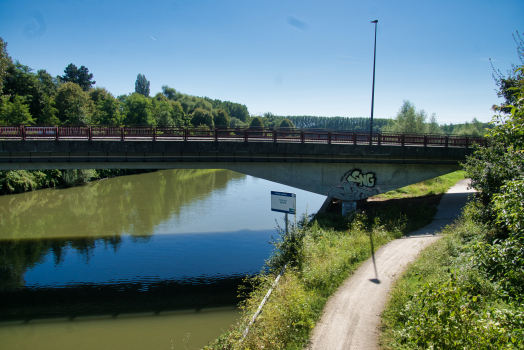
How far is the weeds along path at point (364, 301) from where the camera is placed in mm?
7293

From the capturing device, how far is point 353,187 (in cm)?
1878

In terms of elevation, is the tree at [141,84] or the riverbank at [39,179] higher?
the tree at [141,84]

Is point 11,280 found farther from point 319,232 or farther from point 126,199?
point 126,199

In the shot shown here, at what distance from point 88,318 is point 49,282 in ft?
12.3

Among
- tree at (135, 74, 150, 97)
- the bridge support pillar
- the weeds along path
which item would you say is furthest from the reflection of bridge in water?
tree at (135, 74, 150, 97)

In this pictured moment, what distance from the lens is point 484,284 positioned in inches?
328

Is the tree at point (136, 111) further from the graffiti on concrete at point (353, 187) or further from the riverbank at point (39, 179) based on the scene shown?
the graffiti on concrete at point (353, 187)

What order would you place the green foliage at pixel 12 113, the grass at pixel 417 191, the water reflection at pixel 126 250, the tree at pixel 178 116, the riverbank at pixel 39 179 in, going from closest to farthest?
1. the water reflection at pixel 126 250
2. the grass at pixel 417 191
3. the riverbank at pixel 39 179
4. the green foliage at pixel 12 113
5. the tree at pixel 178 116

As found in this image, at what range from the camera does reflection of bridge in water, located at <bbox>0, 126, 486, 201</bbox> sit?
51.5ft

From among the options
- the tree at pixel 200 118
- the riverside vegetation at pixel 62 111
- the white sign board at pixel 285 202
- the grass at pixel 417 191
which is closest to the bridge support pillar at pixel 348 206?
the grass at pixel 417 191

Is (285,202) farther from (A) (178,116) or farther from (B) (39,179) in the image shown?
(A) (178,116)

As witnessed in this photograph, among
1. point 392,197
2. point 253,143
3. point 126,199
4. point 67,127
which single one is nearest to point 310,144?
point 253,143

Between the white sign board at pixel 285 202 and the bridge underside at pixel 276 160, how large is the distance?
21.4 feet

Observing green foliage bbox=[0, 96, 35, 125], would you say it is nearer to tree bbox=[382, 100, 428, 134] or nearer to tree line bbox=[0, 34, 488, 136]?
tree line bbox=[0, 34, 488, 136]
